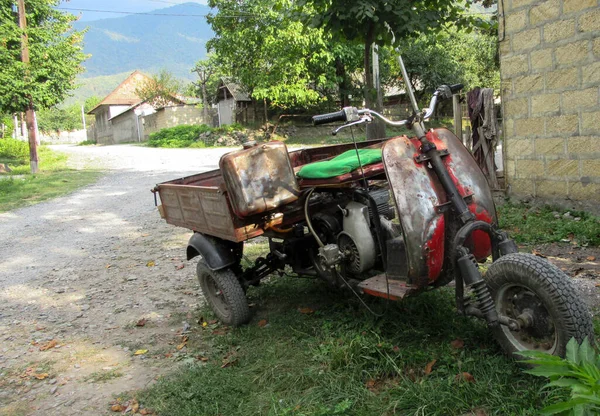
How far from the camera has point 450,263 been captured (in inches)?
124

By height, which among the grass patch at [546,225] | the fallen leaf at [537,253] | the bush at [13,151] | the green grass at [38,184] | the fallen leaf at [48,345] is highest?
the bush at [13,151]

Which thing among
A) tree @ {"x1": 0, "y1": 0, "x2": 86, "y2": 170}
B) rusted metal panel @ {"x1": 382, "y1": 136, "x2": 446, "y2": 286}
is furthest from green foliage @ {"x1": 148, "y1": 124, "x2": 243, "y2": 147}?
rusted metal panel @ {"x1": 382, "y1": 136, "x2": 446, "y2": 286}

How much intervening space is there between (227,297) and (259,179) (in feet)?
3.52

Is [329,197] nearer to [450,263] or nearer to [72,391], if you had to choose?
[450,263]

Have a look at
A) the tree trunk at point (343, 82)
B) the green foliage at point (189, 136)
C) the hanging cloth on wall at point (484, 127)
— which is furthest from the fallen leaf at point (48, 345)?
the tree trunk at point (343, 82)

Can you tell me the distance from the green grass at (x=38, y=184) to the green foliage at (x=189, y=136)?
10811mm

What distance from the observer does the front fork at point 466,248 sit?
9.17ft

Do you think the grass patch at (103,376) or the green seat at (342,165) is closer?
the green seat at (342,165)

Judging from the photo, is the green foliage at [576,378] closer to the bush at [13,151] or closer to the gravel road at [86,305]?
the gravel road at [86,305]

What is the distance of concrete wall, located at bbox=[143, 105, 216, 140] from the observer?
43.4 m

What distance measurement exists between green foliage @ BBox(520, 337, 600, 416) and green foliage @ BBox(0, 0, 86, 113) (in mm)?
19523

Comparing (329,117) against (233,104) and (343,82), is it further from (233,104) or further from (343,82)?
(233,104)

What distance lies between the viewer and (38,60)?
62.4 ft

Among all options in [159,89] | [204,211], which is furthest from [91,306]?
[159,89]
